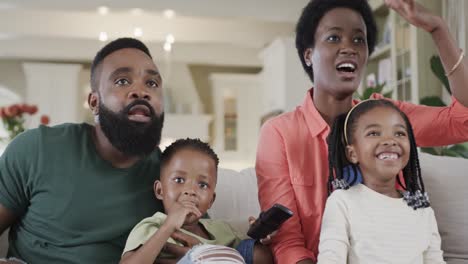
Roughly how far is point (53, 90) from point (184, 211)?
7715 mm

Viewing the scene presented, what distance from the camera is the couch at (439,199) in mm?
1719

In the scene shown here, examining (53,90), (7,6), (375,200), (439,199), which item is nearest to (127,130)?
(375,200)

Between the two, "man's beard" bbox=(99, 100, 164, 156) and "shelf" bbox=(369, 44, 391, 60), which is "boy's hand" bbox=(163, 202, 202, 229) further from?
"shelf" bbox=(369, 44, 391, 60)

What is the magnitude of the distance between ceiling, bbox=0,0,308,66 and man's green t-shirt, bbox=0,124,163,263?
4292 mm

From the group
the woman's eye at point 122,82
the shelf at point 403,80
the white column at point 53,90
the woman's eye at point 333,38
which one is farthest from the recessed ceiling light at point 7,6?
the woman's eye at point 333,38

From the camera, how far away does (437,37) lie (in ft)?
4.53

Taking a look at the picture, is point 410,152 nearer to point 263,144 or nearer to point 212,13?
point 263,144

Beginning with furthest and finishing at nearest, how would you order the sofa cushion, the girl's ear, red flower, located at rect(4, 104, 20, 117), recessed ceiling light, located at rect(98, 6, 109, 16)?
recessed ceiling light, located at rect(98, 6, 109, 16), red flower, located at rect(4, 104, 20, 117), the sofa cushion, the girl's ear

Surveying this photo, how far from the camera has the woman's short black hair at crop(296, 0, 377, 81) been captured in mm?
1565

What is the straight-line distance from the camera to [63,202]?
1420 mm

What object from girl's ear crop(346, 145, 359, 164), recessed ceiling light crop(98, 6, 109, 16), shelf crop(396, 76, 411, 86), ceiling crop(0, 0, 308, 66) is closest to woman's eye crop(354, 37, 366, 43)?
girl's ear crop(346, 145, 359, 164)

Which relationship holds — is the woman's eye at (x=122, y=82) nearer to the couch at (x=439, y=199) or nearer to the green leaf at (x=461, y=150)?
the couch at (x=439, y=199)

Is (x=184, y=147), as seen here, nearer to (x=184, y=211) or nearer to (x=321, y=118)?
(x=184, y=211)

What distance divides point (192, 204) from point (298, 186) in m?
0.29
